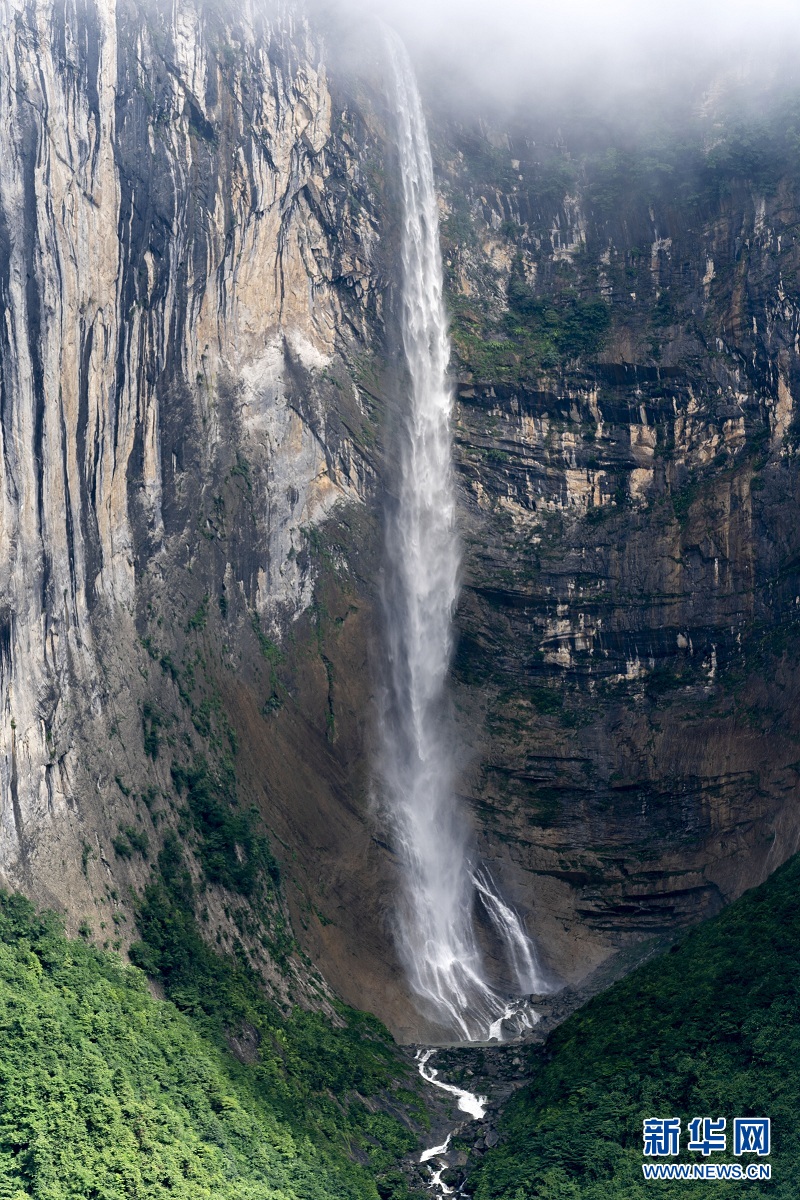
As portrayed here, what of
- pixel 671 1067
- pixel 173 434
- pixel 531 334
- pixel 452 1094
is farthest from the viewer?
pixel 531 334

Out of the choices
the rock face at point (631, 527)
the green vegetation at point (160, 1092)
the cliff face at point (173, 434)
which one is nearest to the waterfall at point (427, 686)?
the rock face at point (631, 527)

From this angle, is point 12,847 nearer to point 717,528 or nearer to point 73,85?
point 73,85

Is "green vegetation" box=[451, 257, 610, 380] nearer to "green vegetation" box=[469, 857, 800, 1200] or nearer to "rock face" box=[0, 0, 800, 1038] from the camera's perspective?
"rock face" box=[0, 0, 800, 1038]

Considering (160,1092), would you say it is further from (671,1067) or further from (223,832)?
(671,1067)

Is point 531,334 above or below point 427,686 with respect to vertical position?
above

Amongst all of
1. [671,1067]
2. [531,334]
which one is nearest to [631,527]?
[531,334]

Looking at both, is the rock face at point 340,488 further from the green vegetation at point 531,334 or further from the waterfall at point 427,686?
the waterfall at point 427,686

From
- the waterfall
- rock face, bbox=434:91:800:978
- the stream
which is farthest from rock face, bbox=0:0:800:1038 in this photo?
the stream
